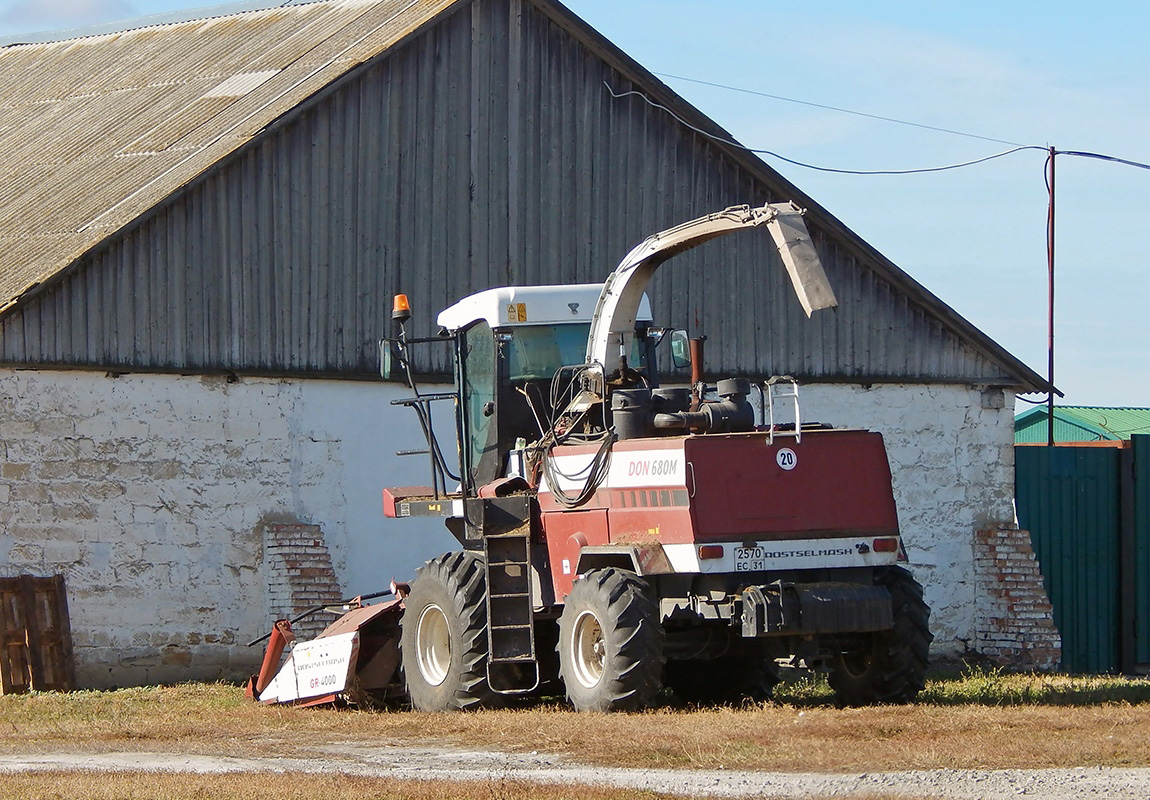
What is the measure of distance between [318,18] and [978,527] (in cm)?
1076

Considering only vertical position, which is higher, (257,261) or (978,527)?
(257,261)

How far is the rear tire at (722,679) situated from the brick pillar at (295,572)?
15.2ft

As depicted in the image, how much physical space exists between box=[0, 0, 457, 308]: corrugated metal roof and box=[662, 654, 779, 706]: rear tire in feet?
23.0

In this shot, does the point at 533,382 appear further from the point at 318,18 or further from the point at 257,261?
the point at 318,18

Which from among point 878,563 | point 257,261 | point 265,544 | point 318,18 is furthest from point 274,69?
point 878,563

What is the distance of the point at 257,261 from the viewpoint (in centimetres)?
1719

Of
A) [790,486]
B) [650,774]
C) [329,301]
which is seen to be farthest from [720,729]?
[329,301]

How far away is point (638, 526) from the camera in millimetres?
11211

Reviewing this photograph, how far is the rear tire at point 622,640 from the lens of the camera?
1077cm

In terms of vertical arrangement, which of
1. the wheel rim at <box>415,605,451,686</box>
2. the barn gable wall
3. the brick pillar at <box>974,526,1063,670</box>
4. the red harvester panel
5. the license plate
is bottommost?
the brick pillar at <box>974,526,1063,670</box>

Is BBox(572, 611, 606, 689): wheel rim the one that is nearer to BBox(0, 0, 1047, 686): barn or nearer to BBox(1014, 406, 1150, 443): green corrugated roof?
BBox(0, 0, 1047, 686): barn

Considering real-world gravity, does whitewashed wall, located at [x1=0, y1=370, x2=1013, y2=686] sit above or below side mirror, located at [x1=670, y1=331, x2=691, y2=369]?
below

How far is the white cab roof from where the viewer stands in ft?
42.0

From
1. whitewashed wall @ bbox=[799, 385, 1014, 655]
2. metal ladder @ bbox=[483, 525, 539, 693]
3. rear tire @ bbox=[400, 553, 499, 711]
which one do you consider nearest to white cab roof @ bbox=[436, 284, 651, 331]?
metal ladder @ bbox=[483, 525, 539, 693]
